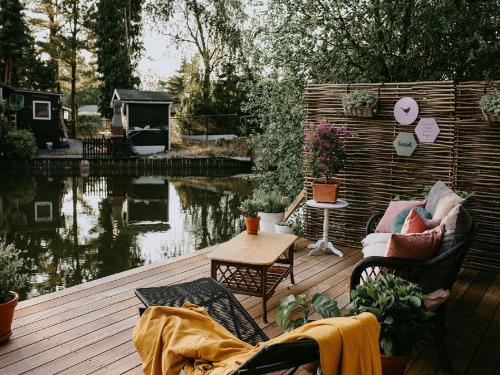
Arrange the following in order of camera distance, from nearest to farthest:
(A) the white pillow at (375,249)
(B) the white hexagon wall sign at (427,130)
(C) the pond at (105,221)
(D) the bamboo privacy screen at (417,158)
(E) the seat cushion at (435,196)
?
(A) the white pillow at (375,249), (E) the seat cushion at (435,196), (D) the bamboo privacy screen at (417,158), (B) the white hexagon wall sign at (427,130), (C) the pond at (105,221)

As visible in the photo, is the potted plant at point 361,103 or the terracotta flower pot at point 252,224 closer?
the terracotta flower pot at point 252,224

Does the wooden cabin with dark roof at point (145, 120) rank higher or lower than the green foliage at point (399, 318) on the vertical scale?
higher

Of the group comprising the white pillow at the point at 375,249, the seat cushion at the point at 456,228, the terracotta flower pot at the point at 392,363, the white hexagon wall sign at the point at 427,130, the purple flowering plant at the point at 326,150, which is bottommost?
the terracotta flower pot at the point at 392,363

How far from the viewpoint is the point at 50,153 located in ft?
68.1

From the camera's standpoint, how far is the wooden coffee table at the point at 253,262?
3867mm

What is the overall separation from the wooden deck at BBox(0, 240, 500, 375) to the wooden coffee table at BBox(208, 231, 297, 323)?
24 centimetres

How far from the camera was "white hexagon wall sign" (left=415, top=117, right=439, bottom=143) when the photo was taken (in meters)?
5.49

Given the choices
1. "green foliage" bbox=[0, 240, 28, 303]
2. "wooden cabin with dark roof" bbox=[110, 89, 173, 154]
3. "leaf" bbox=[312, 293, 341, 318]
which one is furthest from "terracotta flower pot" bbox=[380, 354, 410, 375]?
"wooden cabin with dark roof" bbox=[110, 89, 173, 154]

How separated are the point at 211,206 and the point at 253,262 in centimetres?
855

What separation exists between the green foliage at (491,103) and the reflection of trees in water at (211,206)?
17.0 feet

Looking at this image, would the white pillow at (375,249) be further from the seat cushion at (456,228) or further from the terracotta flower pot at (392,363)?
the terracotta flower pot at (392,363)

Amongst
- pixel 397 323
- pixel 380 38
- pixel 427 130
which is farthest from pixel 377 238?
pixel 380 38

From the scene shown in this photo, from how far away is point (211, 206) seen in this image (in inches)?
484

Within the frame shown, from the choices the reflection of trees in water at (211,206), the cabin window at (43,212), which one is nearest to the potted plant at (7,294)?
the reflection of trees in water at (211,206)
